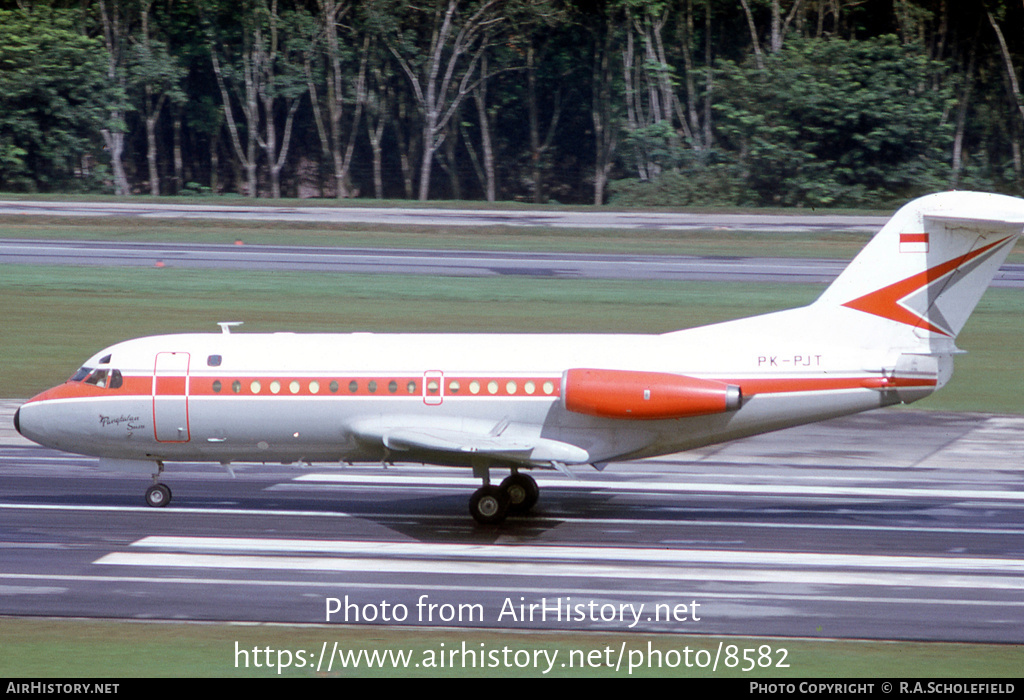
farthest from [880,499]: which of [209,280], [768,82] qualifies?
[768,82]

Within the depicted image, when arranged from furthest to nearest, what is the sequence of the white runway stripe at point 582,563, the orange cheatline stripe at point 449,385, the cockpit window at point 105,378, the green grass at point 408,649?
the cockpit window at point 105,378 → the orange cheatline stripe at point 449,385 → the white runway stripe at point 582,563 → the green grass at point 408,649

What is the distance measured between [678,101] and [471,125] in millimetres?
13391

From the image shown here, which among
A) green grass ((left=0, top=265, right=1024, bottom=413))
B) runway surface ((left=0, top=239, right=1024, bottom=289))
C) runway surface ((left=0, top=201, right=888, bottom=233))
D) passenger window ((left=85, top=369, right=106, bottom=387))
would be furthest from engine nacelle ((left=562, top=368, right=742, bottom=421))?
runway surface ((left=0, top=201, right=888, bottom=233))

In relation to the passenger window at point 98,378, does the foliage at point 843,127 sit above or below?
above

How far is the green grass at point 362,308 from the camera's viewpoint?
34344mm

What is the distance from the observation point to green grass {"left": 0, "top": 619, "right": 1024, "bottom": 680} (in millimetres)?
12562

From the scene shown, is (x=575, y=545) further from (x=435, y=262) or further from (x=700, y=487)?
(x=435, y=262)

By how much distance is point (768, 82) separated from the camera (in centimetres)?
6719

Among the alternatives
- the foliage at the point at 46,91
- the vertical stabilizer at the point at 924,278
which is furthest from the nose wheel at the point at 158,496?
the foliage at the point at 46,91

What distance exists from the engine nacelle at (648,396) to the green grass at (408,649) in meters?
4.89

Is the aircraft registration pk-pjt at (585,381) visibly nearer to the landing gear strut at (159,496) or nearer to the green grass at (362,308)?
the landing gear strut at (159,496)

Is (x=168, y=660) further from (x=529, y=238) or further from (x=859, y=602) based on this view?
(x=529, y=238)

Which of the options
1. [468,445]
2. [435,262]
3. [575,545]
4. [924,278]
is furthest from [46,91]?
[924,278]

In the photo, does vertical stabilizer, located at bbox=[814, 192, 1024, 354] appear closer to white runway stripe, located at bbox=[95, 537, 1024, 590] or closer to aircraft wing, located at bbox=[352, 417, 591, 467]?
white runway stripe, located at bbox=[95, 537, 1024, 590]
